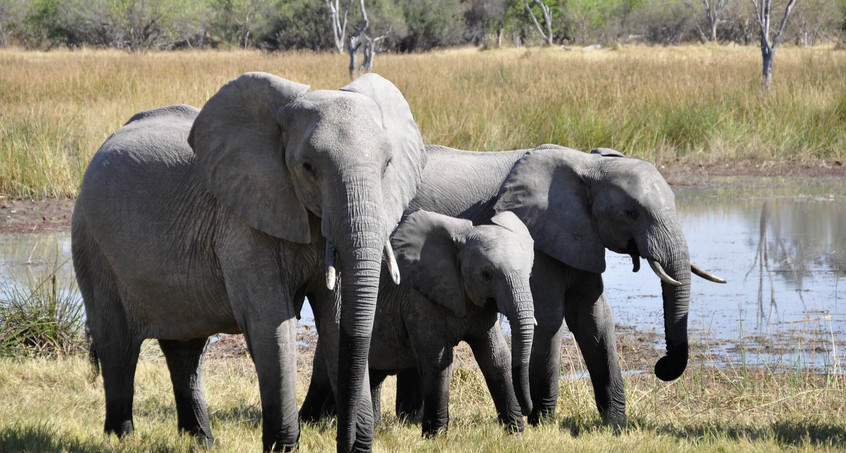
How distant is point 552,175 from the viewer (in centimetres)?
636

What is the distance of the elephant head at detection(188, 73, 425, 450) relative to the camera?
3.89 metres

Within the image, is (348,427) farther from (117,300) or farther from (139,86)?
(139,86)

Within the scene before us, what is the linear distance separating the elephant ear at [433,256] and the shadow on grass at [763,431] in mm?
925

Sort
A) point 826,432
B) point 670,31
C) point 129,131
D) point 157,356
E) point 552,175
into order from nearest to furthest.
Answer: point 129,131
point 826,432
point 552,175
point 157,356
point 670,31

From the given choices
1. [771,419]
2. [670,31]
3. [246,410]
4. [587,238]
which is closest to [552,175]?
[587,238]

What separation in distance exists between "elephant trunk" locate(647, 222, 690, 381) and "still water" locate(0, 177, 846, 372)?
99 centimetres

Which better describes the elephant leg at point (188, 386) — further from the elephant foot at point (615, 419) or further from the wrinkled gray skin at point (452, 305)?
the elephant foot at point (615, 419)

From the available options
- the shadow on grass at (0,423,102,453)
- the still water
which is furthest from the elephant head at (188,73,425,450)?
the still water

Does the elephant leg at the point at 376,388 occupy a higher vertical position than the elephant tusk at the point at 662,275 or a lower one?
lower

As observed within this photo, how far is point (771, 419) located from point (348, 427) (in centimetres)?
274

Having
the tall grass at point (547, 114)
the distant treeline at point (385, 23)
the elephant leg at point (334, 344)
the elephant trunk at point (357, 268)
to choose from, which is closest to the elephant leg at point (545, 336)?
the elephant leg at point (334, 344)

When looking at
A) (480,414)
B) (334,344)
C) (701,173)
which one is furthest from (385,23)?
(334,344)

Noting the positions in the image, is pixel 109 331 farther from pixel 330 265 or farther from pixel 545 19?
pixel 545 19

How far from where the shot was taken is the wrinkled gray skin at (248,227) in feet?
13.0
